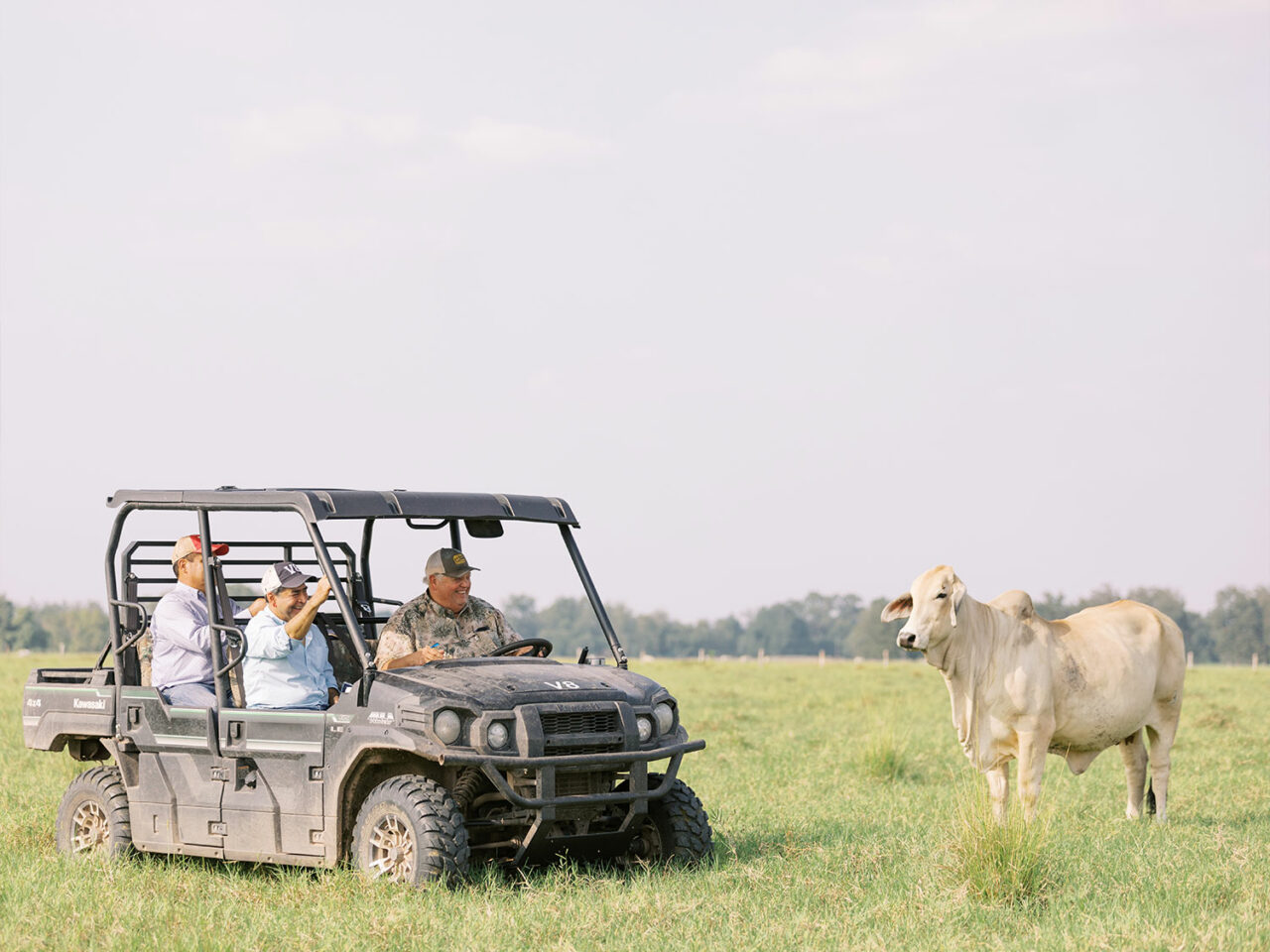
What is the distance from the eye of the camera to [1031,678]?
11.9 m

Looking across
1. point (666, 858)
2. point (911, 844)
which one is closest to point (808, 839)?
point (911, 844)

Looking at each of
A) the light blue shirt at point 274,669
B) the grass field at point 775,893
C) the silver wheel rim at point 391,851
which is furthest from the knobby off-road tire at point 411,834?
the light blue shirt at point 274,669

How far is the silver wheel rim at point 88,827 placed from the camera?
1013 cm

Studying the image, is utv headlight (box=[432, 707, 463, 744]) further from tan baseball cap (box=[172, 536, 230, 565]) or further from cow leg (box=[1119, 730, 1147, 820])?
cow leg (box=[1119, 730, 1147, 820])

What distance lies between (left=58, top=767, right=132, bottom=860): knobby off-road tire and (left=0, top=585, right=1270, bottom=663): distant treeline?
7540 centimetres

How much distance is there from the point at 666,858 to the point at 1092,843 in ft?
10.2

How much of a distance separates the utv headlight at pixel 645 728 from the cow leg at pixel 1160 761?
215 inches

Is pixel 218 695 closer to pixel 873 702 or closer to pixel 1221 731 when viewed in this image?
pixel 1221 731

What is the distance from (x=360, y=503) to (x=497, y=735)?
65.2 inches

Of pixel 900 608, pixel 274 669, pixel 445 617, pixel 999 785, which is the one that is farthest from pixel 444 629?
pixel 999 785

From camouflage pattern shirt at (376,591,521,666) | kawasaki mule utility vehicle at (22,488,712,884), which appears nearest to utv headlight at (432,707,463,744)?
kawasaki mule utility vehicle at (22,488,712,884)

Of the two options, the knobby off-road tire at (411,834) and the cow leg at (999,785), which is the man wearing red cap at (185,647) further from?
the cow leg at (999,785)

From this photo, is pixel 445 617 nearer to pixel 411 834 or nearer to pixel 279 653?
pixel 279 653

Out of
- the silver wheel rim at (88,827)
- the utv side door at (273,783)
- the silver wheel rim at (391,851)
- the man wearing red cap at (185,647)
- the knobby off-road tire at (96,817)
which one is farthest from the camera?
the silver wheel rim at (88,827)
